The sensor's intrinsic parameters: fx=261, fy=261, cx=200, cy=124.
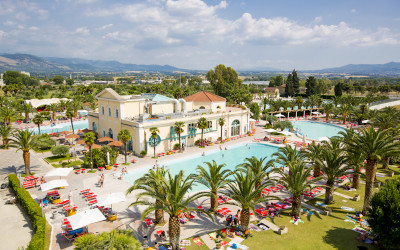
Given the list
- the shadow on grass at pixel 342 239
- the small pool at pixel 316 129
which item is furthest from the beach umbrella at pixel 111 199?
the small pool at pixel 316 129

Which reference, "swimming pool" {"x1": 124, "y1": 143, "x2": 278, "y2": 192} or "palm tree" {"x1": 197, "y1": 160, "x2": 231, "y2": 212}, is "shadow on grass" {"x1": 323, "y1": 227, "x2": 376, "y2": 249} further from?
"swimming pool" {"x1": 124, "y1": 143, "x2": 278, "y2": 192}

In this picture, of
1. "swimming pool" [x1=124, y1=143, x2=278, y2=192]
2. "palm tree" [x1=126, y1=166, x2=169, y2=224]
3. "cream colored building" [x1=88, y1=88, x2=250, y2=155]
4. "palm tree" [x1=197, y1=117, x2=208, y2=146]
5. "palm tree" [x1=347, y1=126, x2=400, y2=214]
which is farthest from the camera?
"palm tree" [x1=197, y1=117, x2=208, y2=146]

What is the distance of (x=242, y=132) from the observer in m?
48.5

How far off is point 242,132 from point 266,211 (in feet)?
95.3

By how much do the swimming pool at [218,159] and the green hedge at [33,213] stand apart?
9.12 m

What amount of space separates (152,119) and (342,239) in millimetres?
26733

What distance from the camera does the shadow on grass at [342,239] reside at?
15578 millimetres

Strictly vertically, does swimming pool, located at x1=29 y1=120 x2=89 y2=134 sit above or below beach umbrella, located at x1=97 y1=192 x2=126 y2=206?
below

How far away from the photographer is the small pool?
5232 centimetres

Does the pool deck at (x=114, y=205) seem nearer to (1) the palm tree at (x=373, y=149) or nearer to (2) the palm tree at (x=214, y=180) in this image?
(2) the palm tree at (x=214, y=180)

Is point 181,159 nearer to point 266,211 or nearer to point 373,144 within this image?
point 266,211

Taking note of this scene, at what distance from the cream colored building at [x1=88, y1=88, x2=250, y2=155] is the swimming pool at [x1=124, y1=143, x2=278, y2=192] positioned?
157 inches

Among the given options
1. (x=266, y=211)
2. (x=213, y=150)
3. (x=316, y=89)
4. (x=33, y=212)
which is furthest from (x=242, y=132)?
(x=316, y=89)

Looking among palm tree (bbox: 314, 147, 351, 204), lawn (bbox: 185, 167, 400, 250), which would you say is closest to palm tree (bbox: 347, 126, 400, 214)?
palm tree (bbox: 314, 147, 351, 204)
